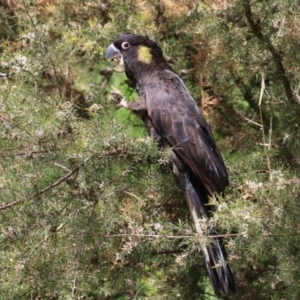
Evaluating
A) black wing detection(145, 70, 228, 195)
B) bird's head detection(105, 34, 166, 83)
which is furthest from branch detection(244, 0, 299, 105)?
bird's head detection(105, 34, 166, 83)

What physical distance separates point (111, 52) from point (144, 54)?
11 centimetres

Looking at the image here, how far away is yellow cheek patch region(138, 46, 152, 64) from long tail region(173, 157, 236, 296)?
17.4 inches

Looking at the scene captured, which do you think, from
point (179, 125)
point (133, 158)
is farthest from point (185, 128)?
point (133, 158)

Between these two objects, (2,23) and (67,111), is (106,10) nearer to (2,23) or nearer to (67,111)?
(2,23)

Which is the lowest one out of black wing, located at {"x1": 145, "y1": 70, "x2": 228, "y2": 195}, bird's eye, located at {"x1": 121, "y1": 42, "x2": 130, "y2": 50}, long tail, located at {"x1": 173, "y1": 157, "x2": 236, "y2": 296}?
long tail, located at {"x1": 173, "y1": 157, "x2": 236, "y2": 296}

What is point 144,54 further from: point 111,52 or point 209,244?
point 209,244

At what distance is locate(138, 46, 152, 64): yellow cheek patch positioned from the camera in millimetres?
1995

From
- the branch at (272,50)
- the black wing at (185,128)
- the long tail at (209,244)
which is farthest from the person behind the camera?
the black wing at (185,128)

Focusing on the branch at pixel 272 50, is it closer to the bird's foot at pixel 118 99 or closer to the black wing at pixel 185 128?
the black wing at pixel 185 128

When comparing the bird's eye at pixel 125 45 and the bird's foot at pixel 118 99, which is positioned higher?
the bird's eye at pixel 125 45

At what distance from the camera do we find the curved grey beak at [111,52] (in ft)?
6.40

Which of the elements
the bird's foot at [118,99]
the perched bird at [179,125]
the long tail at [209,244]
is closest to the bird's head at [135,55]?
the perched bird at [179,125]

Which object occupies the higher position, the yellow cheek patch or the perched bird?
the yellow cheek patch

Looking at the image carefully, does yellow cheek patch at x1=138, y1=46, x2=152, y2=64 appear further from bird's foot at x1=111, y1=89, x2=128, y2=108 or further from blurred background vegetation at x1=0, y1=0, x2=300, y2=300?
bird's foot at x1=111, y1=89, x2=128, y2=108
